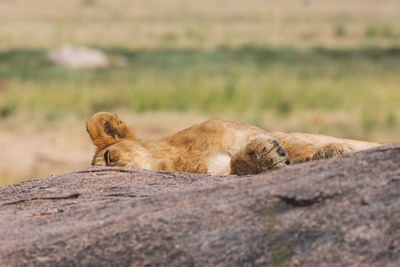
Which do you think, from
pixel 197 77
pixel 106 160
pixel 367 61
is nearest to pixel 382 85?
pixel 197 77

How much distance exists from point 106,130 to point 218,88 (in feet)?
48.9

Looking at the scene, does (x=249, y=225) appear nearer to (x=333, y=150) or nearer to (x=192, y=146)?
(x=333, y=150)

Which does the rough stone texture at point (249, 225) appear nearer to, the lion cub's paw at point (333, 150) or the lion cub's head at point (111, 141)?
the lion cub's paw at point (333, 150)

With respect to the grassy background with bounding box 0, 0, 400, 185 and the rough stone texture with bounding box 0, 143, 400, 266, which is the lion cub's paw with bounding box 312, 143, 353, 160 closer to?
the rough stone texture with bounding box 0, 143, 400, 266

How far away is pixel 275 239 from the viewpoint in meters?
3.23

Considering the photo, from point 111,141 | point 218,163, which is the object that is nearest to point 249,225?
point 218,163

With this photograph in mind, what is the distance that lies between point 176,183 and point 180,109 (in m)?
14.7

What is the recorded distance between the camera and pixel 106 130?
226 inches

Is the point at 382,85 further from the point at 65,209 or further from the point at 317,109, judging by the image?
the point at 65,209

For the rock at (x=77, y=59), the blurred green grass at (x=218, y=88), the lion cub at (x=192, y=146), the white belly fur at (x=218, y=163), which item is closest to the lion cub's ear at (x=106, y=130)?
the lion cub at (x=192, y=146)

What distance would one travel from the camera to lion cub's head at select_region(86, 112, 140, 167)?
557cm

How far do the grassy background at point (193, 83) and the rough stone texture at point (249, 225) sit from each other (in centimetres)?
815

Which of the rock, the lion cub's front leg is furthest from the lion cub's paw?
the rock

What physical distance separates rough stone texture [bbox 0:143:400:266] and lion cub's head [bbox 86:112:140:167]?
1573mm
